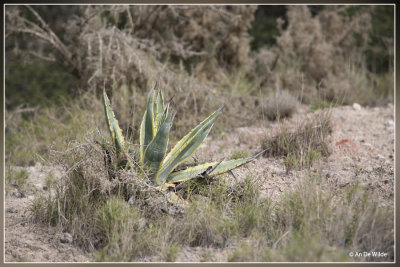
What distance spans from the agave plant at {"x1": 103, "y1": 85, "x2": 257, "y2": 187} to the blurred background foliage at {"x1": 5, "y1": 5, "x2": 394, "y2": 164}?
1976 millimetres

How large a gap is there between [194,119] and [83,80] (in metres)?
2.05

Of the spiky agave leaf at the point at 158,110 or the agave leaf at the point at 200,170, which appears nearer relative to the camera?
the agave leaf at the point at 200,170

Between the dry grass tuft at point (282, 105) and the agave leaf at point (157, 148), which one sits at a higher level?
the agave leaf at point (157, 148)

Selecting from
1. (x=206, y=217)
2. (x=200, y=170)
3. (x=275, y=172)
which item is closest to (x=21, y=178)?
(x=200, y=170)

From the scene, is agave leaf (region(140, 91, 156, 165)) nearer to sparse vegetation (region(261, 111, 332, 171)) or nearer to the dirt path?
the dirt path

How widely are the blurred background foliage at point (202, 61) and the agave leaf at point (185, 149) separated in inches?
78.9

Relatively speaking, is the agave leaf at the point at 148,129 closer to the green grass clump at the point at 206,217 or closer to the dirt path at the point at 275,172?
the green grass clump at the point at 206,217

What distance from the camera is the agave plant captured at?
359 cm

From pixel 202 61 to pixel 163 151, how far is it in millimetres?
4235

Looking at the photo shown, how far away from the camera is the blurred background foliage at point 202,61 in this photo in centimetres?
612

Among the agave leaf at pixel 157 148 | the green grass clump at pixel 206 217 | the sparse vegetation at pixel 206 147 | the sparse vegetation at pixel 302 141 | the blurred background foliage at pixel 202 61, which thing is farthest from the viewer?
the blurred background foliage at pixel 202 61

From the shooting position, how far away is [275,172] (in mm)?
4371

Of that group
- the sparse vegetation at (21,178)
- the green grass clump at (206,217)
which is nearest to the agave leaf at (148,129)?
the green grass clump at (206,217)

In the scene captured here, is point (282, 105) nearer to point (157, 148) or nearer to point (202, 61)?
point (202, 61)
